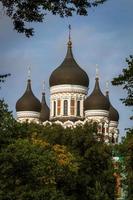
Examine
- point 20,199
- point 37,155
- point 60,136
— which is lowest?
point 20,199

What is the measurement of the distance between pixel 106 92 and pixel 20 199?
6504cm

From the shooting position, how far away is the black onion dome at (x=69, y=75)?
3255 inches

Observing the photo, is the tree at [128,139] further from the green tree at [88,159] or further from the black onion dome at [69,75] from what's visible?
the black onion dome at [69,75]

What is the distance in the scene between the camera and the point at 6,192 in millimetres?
28250

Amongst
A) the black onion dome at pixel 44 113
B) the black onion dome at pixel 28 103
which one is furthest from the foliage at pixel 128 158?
the black onion dome at pixel 44 113

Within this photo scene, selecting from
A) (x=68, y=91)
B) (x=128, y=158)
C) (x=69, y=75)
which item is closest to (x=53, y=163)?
(x=128, y=158)

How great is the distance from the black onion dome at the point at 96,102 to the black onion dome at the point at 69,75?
1.62 meters

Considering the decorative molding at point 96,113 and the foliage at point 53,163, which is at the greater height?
the decorative molding at point 96,113

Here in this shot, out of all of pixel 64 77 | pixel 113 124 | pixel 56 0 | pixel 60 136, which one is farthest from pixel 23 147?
pixel 113 124

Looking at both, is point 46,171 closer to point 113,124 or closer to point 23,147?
point 23,147

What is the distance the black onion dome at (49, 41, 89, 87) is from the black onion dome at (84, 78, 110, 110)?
1.62m

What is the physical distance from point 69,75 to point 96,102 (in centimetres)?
428

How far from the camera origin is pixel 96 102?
8300 centimetres

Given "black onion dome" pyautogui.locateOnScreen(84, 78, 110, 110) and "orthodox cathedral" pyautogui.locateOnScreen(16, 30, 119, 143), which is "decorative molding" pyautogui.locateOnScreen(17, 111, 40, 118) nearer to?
"orthodox cathedral" pyautogui.locateOnScreen(16, 30, 119, 143)
